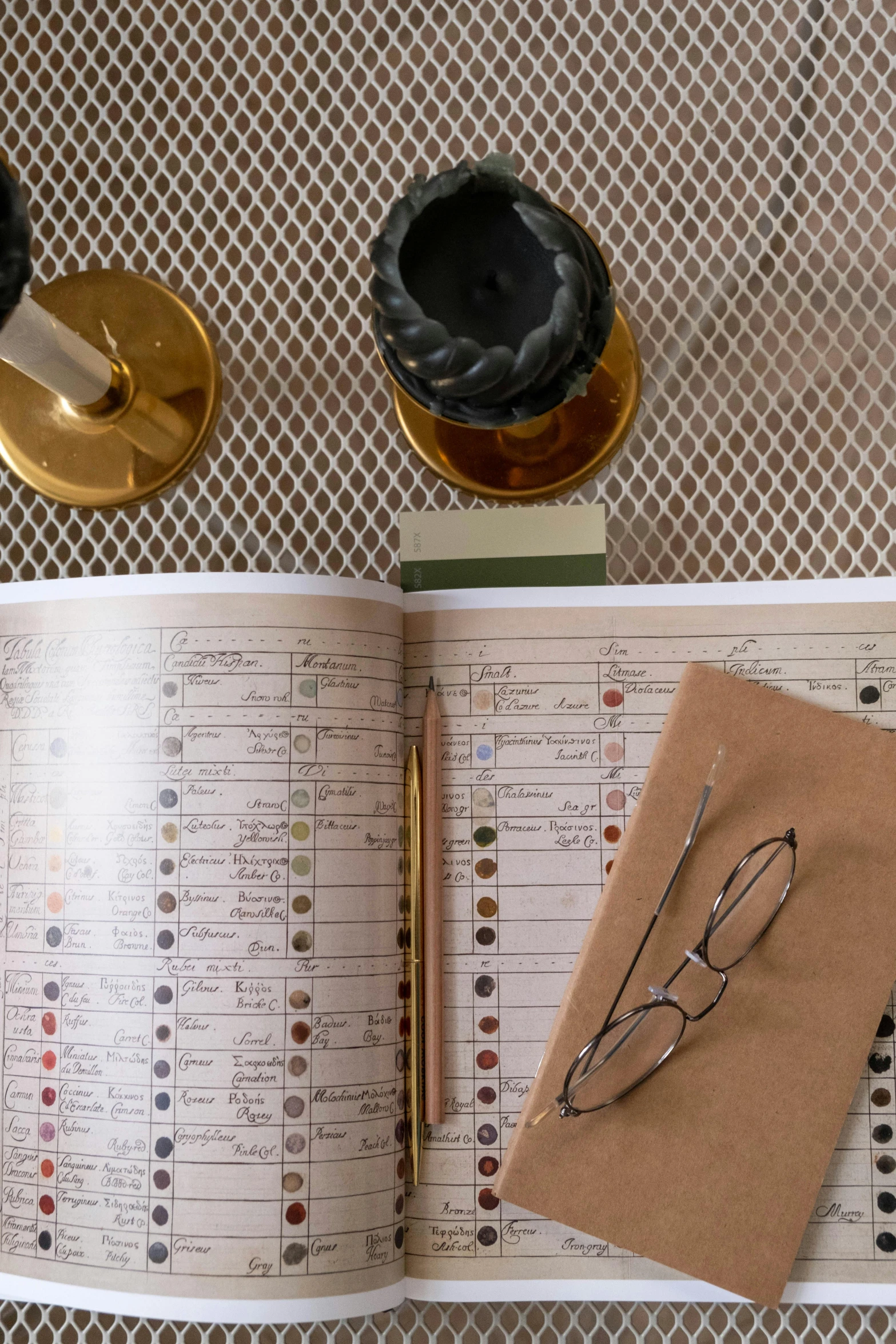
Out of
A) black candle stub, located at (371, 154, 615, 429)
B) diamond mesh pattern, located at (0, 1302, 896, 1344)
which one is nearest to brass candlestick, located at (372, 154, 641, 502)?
black candle stub, located at (371, 154, 615, 429)

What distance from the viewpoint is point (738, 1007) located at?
0.37 meters

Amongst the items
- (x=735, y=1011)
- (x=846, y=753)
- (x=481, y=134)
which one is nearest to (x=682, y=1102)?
(x=735, y=1011)

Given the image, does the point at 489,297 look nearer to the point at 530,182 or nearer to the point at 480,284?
the point at 480,284

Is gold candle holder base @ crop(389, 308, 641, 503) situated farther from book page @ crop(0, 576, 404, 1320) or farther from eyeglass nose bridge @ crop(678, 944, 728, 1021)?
eyeglass nose bridge @ crop(678, 944, 728, 1021)

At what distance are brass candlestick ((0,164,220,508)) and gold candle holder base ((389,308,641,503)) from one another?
9 cm

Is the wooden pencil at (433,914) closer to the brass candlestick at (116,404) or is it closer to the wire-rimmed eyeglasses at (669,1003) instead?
the wire-rimmed eyeglasses at (669,1003)

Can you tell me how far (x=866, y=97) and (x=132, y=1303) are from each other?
1.79ft

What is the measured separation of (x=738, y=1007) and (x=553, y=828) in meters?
0.10

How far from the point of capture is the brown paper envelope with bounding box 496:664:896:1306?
14.5 inches

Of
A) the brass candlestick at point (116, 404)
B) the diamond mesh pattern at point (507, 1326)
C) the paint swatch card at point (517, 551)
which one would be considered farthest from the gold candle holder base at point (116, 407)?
the diamond mesh pattern at point (507, 1326)

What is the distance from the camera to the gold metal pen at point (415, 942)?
0.38 metres

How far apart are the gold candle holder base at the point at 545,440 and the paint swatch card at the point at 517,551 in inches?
0.4

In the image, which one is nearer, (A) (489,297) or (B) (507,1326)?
(A) (489,297)

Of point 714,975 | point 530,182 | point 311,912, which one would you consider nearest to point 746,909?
point 714,975
